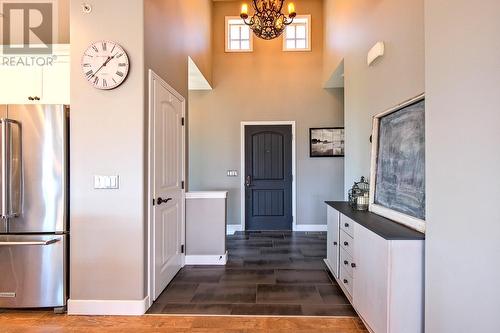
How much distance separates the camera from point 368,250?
7.12ft

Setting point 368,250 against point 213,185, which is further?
point 213,185

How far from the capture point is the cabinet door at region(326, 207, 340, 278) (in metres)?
3.13

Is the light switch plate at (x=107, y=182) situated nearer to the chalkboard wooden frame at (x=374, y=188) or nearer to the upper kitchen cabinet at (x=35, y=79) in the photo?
the upper kitchen cabinet at (x=35, y=79)

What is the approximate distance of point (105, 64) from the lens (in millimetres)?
2562

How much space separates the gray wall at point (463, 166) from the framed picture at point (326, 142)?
14.1ft

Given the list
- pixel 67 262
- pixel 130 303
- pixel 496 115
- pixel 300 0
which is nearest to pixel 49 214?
pixel 67 262

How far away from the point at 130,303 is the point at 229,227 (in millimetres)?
3429

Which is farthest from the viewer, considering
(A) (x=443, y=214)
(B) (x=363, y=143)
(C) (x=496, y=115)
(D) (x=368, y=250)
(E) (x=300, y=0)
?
(E) (x=300, y=0)

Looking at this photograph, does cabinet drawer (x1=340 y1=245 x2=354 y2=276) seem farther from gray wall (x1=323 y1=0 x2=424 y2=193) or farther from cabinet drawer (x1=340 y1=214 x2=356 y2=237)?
gray wall (x1=323 y1=0 x2=424 y2=193)

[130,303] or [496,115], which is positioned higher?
[496,115]

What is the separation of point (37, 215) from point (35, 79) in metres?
1.78

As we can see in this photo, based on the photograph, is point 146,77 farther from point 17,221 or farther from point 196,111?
point 196,111

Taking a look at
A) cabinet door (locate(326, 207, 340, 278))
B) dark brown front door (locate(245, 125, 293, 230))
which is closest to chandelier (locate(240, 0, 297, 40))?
dark brown front door (locate(245, 125, 293, 230))
